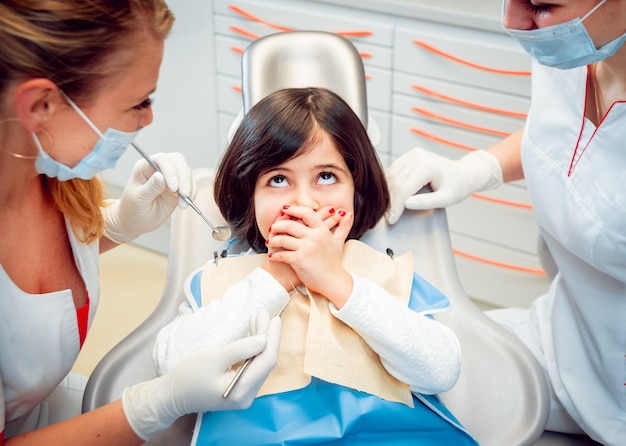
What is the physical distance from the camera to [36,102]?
1.12 meters

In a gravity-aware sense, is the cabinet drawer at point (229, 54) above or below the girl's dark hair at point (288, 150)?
below

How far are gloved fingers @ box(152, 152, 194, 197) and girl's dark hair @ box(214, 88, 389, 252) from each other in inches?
2.6

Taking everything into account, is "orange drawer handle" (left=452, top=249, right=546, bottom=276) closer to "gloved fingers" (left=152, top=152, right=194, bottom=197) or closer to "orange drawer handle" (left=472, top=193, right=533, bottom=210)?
"orange drawer handle" (left=472, top=193, right=533, bottom=210)

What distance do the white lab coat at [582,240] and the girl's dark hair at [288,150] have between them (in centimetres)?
34

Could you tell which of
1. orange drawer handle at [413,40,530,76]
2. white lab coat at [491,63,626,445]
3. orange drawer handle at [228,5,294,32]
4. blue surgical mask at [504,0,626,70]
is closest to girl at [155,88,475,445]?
white lab coat at [491,63,626,445]

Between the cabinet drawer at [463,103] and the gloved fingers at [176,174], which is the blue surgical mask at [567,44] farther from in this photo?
the cabinet drawer at [463,103]

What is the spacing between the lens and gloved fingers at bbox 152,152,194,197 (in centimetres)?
159

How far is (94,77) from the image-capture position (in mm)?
1146

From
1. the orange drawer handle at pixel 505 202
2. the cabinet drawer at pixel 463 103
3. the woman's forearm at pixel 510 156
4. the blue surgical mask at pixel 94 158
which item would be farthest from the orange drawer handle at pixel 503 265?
the blue surgical mask at pixel 94 158

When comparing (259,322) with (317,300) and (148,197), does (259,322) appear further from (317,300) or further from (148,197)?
(148,197)

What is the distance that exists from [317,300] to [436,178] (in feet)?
1.57

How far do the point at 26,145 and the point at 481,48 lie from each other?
1514 millimetres

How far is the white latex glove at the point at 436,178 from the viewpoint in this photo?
67.5 inches

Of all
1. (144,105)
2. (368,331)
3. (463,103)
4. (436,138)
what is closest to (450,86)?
(463,103)
